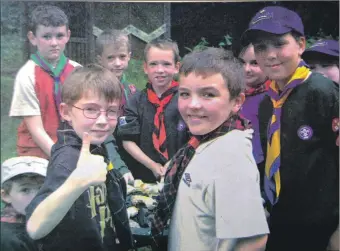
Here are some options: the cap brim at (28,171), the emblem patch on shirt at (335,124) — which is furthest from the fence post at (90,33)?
the emblem patch on shirt at (335,124)

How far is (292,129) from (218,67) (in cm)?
46

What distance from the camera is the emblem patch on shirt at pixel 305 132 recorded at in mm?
2395

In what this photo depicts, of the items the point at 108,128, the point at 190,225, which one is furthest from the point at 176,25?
the point at 190,225

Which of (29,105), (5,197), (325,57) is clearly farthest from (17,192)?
(325,57)

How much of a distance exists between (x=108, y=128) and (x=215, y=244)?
2.11 ft

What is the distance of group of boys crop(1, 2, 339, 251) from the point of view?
222 centimetres

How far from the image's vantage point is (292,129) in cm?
240

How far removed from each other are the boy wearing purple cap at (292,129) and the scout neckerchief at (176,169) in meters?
0.18

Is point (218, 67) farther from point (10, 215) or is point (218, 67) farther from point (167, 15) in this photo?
point (10, 215)

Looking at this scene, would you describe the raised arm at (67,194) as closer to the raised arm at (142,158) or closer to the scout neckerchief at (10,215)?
the scout neckerchief at (10,215)

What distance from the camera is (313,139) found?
2.41 metres

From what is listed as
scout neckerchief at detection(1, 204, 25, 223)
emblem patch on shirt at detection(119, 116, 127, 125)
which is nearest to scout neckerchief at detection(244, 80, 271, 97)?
emblem patch on shirt at detection(119, 116, 127, 125)

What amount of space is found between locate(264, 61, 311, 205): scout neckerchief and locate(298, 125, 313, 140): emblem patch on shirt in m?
0.09

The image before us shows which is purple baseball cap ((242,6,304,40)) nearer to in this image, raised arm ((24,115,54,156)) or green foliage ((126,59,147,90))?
green foliage ((126,59,147,90))
